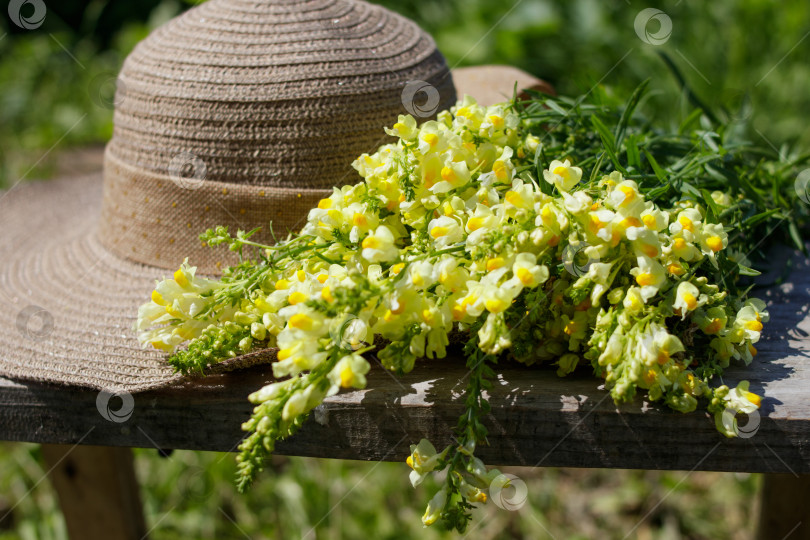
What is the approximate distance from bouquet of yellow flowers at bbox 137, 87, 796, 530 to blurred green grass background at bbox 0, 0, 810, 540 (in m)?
0.53

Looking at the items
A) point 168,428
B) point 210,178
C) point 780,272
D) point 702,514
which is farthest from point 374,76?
point 702,514

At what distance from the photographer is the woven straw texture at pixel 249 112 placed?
106 cm

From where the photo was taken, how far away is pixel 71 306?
114 cm

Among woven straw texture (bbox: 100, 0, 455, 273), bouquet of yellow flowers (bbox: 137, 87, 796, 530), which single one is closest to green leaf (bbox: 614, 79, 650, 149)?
bouquet of yellow flowers (bbox: 137, 87, 796, 530)

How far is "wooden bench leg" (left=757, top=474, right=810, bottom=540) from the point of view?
1.34m

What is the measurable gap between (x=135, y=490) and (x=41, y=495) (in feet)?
2.80

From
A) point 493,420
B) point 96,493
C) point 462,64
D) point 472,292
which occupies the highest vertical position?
point 472,292

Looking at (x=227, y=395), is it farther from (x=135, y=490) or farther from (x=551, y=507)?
(x=551, y=507)

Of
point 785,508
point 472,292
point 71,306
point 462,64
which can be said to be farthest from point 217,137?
point 462,64

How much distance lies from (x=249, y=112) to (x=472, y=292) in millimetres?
513

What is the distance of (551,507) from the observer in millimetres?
2146

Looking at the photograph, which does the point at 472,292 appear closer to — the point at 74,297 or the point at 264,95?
the point at 264,95

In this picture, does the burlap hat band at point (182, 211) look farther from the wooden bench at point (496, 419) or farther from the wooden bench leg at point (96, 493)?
the wooden bench leg at point (96, 493)

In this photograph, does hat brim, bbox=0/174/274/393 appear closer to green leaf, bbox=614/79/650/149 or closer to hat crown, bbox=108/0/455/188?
hat crown, bbox=108/0/455/188
